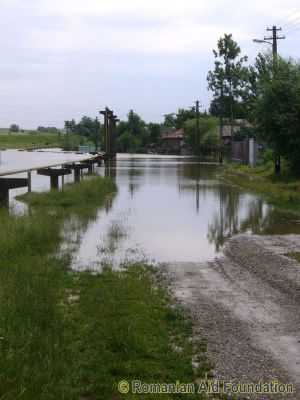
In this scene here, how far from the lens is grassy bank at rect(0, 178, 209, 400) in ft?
13.6

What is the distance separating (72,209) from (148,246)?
505 centimetres

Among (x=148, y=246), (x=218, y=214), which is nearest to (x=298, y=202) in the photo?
(x=218, y=214)

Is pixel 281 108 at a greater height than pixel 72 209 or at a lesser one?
greater

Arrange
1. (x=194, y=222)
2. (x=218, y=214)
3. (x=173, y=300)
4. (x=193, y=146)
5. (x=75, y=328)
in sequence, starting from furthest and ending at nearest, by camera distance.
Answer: (x=193, y=146) → (x=218, y=214) → (x=194, y=222) → (x=173, y=300) → (x=75, y=328)

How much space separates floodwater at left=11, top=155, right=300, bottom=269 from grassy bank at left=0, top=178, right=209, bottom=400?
1107mm

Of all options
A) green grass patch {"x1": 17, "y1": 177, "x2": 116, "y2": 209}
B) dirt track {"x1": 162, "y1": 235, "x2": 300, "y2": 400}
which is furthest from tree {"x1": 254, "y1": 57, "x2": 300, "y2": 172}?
dirt track {"x1": 162, "y1": 235, "x2": 300, "y2": 400}

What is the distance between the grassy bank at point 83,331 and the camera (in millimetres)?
4141

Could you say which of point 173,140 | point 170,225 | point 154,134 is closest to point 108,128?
point 170,225

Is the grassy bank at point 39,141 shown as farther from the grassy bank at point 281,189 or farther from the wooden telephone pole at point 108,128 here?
the grassy bank at point 281,189

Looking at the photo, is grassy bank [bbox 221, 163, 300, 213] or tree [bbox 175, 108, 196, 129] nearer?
grassy bank [bbox 221, 163, 300, 213]

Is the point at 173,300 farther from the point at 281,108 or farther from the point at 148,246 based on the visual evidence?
the point at 281,108

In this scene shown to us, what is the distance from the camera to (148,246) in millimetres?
10555

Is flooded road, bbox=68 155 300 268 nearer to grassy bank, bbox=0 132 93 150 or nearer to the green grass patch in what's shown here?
the green grass patch

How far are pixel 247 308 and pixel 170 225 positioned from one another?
6.69 metres
